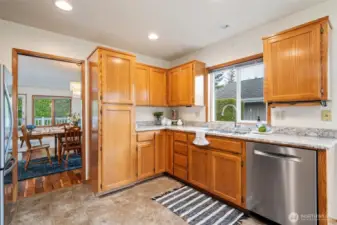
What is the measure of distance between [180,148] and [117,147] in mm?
1069

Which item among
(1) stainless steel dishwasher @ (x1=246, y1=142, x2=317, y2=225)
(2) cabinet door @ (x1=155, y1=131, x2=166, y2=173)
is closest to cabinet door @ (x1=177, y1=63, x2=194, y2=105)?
(2) cabinet door @ (x1=155, y1=131, x2=166, y2=173)

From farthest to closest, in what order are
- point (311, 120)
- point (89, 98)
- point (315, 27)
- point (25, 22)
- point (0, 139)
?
point (89, 98), point (25, 22), point (311, 120), point (315, 27), point (0, 139)

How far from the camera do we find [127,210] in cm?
211

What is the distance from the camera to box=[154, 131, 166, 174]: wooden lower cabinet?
3.14 metres

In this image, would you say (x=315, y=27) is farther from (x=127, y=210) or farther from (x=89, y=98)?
(x=89, y=98)

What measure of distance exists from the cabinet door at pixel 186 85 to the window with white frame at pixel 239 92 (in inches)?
18.7

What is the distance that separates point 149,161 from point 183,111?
1410 millimetres

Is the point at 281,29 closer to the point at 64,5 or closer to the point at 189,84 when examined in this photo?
the point at 189,84

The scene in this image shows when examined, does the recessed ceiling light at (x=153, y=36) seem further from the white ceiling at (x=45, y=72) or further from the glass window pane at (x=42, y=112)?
the glass window pane at (x=42, y=112)

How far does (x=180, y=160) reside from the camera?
2936 mm

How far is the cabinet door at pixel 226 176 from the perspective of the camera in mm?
2084

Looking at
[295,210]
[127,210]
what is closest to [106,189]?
[127,210]

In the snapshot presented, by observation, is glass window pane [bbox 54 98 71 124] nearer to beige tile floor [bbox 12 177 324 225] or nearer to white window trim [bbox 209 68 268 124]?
beige tile floor [bbox 12 177 324 225]

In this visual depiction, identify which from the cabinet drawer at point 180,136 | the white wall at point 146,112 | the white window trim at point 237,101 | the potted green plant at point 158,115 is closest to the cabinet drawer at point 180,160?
the cabinet drawer at point 180,136
